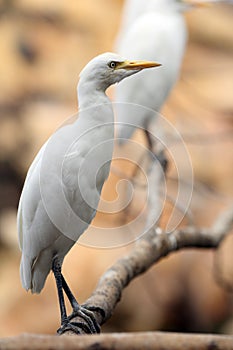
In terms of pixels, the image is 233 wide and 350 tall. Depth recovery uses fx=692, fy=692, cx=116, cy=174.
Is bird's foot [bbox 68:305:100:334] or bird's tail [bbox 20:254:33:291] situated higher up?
bird's tail [bbox 20:254:33:291]

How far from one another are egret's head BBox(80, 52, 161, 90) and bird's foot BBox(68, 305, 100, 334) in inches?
12.6

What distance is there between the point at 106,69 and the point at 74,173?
0.15 m

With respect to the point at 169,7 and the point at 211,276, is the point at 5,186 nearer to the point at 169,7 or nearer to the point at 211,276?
the point at 211,276

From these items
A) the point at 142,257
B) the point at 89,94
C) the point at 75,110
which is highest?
the point at 89,94

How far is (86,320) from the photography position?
0.98m

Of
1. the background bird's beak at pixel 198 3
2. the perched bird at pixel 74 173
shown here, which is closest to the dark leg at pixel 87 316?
the perched bird at pixel 74 173

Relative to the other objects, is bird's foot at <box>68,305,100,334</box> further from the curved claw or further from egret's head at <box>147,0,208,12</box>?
egret's head at <box>147,0,208,12</box>

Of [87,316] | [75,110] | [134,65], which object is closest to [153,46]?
[134,65]

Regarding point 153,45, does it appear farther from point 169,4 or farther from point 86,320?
point 86,320

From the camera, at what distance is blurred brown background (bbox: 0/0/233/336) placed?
258 centimetres

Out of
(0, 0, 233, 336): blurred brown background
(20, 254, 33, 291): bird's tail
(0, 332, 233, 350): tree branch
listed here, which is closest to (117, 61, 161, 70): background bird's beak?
(20, 254, 33, 291): bird's tail

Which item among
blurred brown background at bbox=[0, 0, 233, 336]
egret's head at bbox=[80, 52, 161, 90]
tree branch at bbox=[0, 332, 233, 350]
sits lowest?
blurred brown background at bbox=[0, 0, 233, 336]

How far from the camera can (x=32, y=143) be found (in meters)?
3.15

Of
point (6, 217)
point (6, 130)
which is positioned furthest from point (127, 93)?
point (6, 130)
